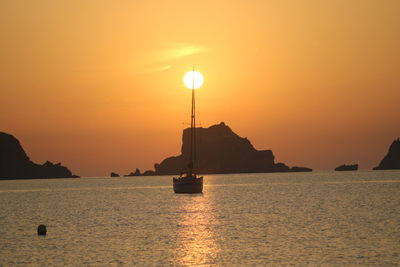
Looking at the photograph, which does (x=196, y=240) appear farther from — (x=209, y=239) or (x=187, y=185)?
(x=187, y=185)

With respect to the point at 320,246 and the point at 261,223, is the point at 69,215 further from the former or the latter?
the point at 320,246

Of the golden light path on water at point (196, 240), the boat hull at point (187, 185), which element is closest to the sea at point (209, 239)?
the golden light path on water at point (196, 240)

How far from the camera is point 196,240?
62375mm

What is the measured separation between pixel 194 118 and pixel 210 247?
84.2 metres

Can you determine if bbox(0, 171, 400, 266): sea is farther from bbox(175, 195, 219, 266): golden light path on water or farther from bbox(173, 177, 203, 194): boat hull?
bbox(173, 177, 203, 194): boat hull

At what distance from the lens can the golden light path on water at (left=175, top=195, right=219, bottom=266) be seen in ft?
163

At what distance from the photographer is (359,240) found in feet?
196

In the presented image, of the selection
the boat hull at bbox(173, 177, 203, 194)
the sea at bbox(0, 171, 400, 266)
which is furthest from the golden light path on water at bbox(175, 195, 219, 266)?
the boat hull at bbox(173, 177, 203, 194)

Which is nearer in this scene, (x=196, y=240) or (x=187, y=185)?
(x=196, y=240)

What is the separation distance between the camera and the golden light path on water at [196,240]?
49781mm

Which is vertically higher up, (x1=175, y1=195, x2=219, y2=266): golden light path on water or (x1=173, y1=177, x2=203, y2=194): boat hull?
(x1=173, y1=177, x2=203, y2=194): boat hull

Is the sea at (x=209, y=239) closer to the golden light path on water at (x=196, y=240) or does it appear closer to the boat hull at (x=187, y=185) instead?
the golden light path on water at (x=196, y=240)

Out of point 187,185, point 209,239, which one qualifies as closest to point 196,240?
point 209,239

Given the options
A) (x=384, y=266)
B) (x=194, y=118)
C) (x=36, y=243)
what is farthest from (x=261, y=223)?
(x=194, y=118)
